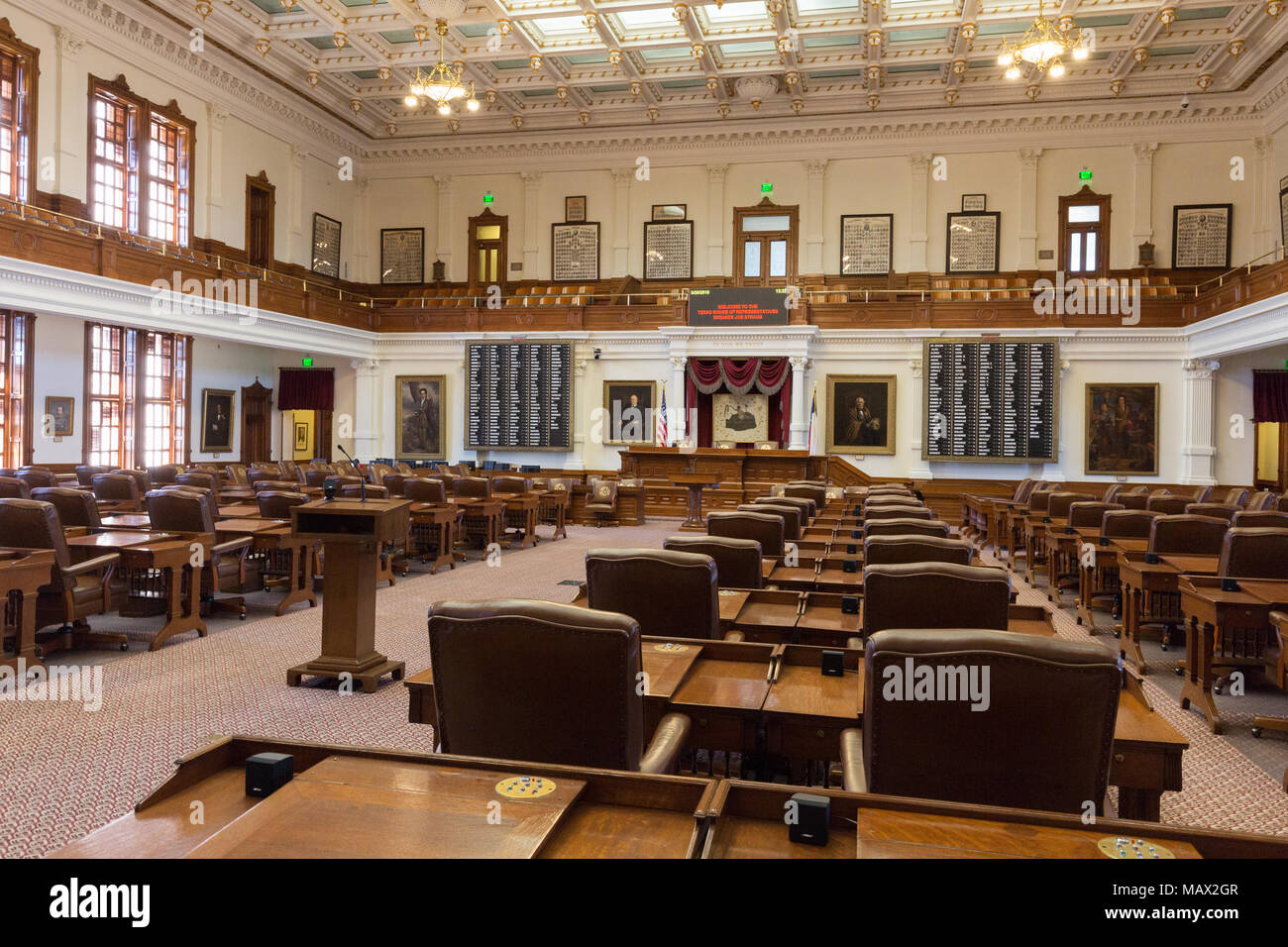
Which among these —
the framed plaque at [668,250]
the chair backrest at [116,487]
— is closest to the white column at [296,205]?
the framed plaque at [668,250]

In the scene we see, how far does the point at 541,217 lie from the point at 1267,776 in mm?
20146

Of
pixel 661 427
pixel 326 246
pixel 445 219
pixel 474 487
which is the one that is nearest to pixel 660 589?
pixel 474 487

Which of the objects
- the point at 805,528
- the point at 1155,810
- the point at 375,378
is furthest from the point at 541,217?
the point at 1155,810

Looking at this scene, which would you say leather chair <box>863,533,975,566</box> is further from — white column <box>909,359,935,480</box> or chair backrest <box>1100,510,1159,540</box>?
white column <box>909,359,935,480</box>

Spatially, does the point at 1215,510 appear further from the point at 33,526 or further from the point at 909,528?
the point at 33,526

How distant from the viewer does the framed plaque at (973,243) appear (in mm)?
19391

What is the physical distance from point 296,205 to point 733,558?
62.3 feet

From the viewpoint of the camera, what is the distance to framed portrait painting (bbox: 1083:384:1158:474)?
16.8m

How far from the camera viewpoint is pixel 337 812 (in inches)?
55.8

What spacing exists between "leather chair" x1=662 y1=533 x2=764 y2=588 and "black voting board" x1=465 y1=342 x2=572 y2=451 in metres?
15.0

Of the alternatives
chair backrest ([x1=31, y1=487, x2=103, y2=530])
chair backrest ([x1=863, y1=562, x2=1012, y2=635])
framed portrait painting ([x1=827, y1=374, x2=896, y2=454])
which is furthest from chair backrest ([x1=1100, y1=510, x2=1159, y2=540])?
framed portrait painting ([x1=827, y1=374, x2=896, y2=454])

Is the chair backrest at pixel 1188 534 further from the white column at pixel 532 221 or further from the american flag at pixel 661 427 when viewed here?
the white column at pixel 532 221

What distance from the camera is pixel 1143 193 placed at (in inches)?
732
